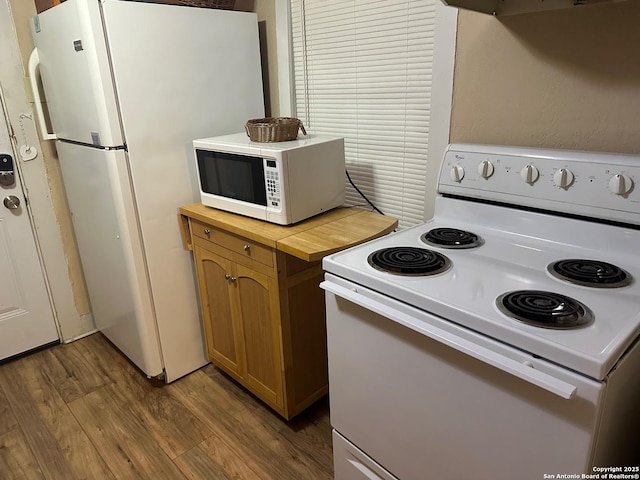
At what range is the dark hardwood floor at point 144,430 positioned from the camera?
1.71 metres

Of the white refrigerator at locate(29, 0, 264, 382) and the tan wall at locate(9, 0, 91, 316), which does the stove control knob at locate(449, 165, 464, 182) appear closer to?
the white refrigerator at locate(29, 0, 264, 382)

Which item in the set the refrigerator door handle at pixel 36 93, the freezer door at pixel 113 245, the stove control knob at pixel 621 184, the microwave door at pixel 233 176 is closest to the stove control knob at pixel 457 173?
the stove control knob at pixel 621 184

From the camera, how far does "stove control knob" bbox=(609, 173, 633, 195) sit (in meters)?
1.08

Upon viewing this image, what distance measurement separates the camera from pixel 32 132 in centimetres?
225

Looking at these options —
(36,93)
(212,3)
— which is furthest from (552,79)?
(36,93)

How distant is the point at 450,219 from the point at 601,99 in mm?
525

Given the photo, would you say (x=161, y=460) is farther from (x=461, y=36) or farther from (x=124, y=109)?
(x=461, y=36)

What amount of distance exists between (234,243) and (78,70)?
94 cm

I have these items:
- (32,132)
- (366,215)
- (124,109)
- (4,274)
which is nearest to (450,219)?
(366,215)

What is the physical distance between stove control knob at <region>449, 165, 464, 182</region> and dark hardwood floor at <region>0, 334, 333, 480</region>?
117cm

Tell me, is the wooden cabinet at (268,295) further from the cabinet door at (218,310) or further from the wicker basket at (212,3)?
the wicker basket at (212,3)

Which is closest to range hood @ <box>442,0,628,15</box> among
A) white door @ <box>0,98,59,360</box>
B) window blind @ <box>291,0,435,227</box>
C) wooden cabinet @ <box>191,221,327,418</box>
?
window blind @ <box>291,0,435,227</box>

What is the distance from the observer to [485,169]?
1328 mm

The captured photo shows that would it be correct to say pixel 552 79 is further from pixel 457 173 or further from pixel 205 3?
pixel 205 3
